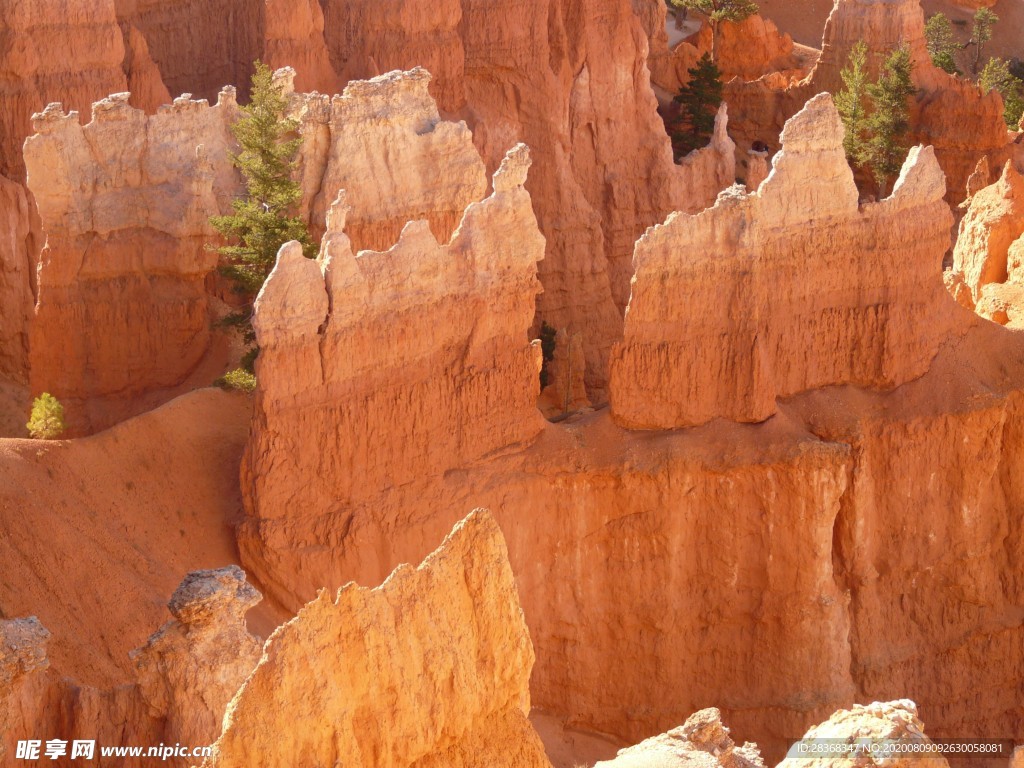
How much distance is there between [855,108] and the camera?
48656 mm

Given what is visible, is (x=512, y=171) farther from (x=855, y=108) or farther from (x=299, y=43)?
(x=855, y=108)

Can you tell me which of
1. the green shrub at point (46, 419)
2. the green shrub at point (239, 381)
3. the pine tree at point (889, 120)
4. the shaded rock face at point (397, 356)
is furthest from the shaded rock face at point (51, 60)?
the pine tree at point (889, 120)

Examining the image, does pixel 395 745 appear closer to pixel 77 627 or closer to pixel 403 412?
pixel 77 627

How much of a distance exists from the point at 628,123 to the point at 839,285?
13024 mm

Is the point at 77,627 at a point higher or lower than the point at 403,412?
lower

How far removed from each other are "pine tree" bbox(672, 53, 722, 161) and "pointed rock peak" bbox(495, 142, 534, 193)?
720 inches

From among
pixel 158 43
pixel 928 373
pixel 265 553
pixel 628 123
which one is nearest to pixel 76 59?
pixel 158 43

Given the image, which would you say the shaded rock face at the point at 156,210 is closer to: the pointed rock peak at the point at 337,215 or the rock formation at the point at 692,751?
the pointed rock peak at the point at 337,215

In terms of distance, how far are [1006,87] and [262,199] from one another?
32.2 metres

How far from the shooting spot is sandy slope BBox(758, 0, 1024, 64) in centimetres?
6322

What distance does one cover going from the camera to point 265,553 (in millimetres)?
27125

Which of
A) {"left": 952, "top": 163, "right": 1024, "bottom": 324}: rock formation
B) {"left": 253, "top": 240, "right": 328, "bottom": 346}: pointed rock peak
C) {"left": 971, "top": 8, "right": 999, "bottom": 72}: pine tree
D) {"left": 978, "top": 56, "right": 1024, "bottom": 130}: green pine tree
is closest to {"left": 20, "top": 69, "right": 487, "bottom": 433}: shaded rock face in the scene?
{"left": 253, "top": 240, "right": 328, "bottom": 346}: pointed rock peak

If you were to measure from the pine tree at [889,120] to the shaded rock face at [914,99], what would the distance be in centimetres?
82

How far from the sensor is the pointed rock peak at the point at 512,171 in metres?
28.8
